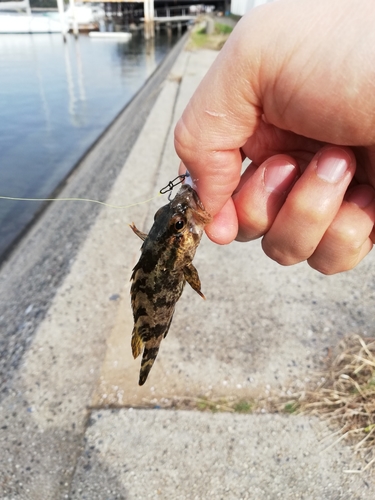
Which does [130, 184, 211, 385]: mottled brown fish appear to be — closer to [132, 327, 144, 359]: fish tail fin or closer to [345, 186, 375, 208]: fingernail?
[132, 327, 144, 359]: fish tail fin

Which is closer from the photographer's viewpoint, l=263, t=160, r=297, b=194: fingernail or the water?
l=263, t=160, r=297, b=194: fingernail

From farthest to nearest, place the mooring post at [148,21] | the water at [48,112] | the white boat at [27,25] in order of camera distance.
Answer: the mooring post at [148,21] < the white boat at [27,25] < the water at [48,112]

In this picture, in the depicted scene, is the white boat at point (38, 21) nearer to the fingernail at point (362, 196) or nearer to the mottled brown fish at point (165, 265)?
the mottled brown fish at point (165, 265)

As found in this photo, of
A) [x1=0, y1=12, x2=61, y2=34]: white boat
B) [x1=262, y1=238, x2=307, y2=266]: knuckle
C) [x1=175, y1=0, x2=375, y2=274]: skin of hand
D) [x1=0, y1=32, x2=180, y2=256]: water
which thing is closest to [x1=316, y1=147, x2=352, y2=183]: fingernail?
[x1=175, y1=0, x2=375, y2=274]: skin of hand

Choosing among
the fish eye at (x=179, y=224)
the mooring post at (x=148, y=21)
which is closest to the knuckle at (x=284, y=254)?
the fish eye at (x=179, y=224)

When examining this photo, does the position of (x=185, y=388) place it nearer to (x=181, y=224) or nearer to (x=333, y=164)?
(x=181, y=224)

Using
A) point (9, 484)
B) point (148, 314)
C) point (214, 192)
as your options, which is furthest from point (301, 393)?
point (9, 484)

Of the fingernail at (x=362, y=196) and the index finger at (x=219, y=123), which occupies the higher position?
the index finger at (x=219, y=123)

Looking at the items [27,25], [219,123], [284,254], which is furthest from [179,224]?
[27,25]
